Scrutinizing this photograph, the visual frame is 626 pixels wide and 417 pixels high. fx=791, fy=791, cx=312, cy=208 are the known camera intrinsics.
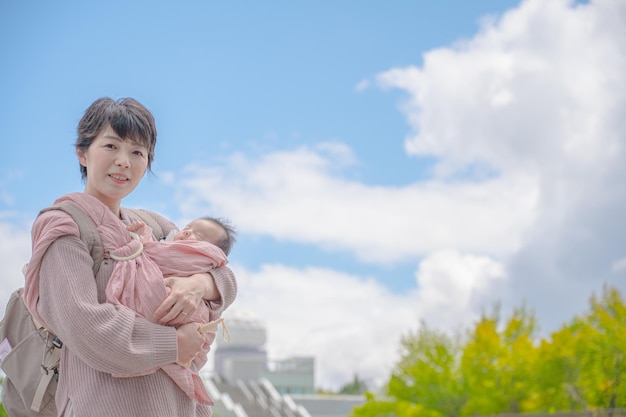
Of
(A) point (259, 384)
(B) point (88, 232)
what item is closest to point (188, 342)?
(B) point (88, 232)

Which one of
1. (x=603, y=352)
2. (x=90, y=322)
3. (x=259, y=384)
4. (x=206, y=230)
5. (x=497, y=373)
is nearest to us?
(x=90, y=322)

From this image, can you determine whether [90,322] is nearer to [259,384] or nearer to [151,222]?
[151,222]

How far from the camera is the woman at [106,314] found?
2203 mm

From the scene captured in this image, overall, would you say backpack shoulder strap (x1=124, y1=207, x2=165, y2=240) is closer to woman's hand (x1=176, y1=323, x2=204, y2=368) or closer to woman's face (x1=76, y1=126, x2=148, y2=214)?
woman's face (x1=76, y1=126, x2=148, y2=214)

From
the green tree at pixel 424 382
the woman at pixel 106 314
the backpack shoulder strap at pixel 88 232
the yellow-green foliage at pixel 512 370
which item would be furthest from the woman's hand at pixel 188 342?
the green tree at pixel 424 382

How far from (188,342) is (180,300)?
5.0 inches

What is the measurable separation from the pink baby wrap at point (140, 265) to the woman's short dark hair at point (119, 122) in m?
0.20

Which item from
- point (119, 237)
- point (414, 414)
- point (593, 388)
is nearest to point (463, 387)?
point (414, 414)

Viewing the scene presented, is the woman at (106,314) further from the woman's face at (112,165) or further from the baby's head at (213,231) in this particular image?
the baby's head at (213,231)

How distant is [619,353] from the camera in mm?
20422

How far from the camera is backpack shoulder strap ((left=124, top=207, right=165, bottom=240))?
2.78 meters

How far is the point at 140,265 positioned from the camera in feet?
7.73

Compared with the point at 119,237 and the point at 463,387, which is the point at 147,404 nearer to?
the point at 119,237

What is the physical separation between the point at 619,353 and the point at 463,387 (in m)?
5.97
